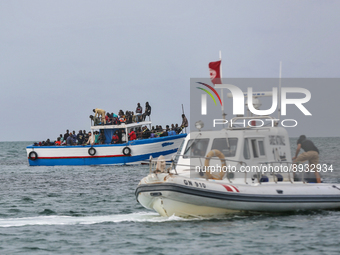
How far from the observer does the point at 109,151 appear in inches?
1624

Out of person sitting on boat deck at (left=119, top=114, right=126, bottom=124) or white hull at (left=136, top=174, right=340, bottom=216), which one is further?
person sitting on boat deck at (left=119, top=114, right=126, bottom=124)

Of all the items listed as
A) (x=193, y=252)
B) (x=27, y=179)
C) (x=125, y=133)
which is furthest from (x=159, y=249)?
(x=125, y=133)

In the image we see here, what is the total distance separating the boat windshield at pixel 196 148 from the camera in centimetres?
1608

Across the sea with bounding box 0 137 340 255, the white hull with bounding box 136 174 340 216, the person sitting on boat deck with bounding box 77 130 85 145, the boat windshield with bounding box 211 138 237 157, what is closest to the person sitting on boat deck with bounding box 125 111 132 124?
the person sitting on boat deck with bounding box 77 130 85 145

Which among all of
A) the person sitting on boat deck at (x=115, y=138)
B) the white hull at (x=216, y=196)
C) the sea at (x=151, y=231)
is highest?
the person sitting on boat deck at (x=115, y=138)

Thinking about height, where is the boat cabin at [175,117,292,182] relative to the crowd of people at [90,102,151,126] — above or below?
below

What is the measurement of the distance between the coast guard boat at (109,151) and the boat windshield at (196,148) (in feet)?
76.4

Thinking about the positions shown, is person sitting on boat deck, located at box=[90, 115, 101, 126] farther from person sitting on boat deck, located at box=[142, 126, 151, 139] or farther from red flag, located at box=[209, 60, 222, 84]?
red flag, located at box=[209, 60, 222, 84]

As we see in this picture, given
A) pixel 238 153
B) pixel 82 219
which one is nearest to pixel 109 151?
pixel 82 219

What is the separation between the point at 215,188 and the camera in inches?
549

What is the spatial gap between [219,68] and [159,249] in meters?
7.60

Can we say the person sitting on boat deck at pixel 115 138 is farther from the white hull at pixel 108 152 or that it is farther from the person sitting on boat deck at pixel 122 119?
the person sitting on boat deck at pixel 122 119

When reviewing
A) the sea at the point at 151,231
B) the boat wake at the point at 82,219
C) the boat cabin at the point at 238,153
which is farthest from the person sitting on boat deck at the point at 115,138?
the boat cabin at the point at 238,153

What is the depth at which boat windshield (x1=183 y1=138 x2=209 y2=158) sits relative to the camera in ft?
52.7
